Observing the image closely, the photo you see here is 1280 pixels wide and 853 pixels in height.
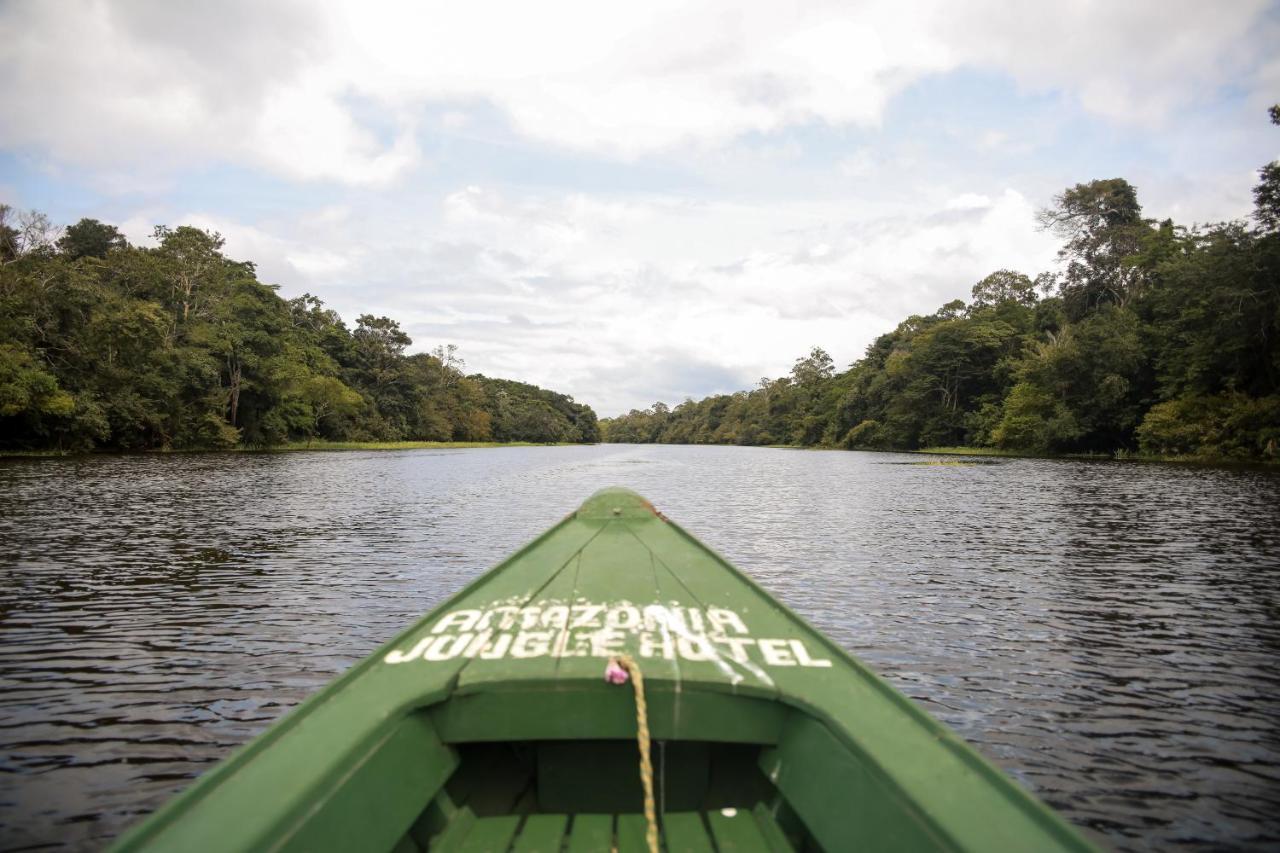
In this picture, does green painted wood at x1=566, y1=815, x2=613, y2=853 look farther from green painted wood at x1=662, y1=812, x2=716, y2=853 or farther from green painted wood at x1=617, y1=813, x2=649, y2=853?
green painted wood at x1=662, y1=812, x2=716, y2=853

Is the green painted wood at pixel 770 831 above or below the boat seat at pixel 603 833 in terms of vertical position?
above

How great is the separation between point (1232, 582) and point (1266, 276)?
33.9m

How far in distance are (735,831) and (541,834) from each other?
0.86 m

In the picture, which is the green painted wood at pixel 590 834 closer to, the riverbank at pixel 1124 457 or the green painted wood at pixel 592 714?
the green painted wood at pixel 592 714

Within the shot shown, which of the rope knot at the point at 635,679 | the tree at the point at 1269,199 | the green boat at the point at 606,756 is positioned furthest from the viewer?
the tree at the point at 1269,199

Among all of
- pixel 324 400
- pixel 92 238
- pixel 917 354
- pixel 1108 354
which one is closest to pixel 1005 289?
pixel 917 354

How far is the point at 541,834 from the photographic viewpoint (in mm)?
2906

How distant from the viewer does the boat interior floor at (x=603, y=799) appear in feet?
9.41

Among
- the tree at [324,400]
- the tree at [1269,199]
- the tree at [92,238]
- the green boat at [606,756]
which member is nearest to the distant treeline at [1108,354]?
the tree at [1269,199]

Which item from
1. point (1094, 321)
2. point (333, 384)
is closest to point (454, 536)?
point (1094, 321)

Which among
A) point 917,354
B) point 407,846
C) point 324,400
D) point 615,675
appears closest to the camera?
point 407,846

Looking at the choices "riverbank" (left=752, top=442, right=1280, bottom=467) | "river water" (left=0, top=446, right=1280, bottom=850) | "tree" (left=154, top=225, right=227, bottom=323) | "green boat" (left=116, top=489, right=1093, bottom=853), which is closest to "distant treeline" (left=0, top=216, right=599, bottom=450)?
"tree" (left=154, top=225, right=227, bottom=323)

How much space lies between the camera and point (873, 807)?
2359 millimetres

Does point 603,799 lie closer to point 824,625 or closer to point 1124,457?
point 824,625
